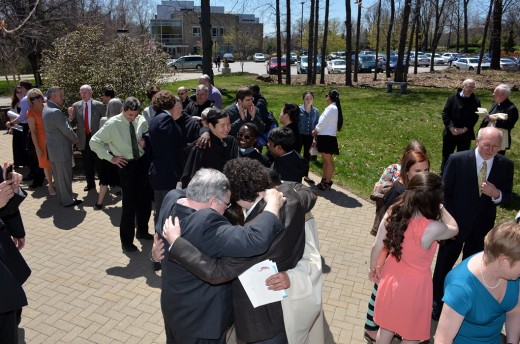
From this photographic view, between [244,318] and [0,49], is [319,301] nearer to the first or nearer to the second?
[244,318]

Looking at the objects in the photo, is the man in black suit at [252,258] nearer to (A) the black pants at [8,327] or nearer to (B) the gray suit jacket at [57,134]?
(A) the black pants at [8,327]

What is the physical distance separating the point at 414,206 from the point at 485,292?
766mm

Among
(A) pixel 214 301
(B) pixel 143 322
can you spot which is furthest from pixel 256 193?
(B) pixel 143 322

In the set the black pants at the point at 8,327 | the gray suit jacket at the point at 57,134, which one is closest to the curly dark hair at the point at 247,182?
the black pants at the point at 8,327

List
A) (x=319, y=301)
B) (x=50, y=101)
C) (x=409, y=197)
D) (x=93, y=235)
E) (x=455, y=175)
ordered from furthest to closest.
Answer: (x=50, y=101) → (x=93, y=235) → (x=455, y=175) → (x=409, y=197) → (x=319, y=301)

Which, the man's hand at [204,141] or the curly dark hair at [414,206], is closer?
the curly dark hair at [414,206]

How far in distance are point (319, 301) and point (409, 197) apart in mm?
1010

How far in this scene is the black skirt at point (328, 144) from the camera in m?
7.73

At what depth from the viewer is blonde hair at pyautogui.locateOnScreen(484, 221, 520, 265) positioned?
90.0 inches

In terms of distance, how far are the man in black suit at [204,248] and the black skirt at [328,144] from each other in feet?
17.5

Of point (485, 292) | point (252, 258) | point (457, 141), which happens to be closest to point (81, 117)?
point (252, 258)

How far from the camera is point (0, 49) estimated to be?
49.2ft

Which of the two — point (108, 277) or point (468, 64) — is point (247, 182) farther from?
point (468, 64)

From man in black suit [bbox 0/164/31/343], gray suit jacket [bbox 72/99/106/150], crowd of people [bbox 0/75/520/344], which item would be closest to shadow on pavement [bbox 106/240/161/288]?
crowd of people [bbox 0/75/520/344]
